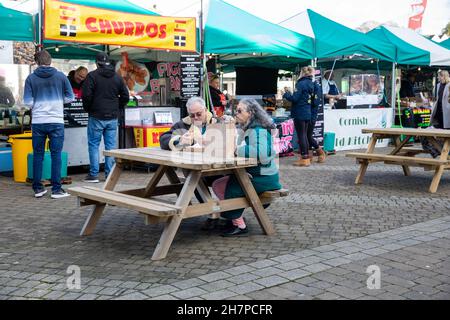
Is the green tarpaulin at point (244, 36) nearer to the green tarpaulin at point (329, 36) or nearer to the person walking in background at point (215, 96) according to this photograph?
the green tarpaulin at point (329, 36)

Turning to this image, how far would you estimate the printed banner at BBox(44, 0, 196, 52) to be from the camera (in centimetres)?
795

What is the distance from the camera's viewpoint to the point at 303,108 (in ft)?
33.9

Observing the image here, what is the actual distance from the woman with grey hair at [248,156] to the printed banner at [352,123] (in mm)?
7704

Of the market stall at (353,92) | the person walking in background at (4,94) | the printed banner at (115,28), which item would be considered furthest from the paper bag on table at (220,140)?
the person walking in background at (4,94)

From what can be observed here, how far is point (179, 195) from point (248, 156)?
28.8 inches

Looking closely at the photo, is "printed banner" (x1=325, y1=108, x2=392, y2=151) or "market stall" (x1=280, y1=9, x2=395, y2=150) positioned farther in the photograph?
"printed banner" (x1=325, y1=108, x2=392, y2=151)

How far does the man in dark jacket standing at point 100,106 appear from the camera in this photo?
7871 mm

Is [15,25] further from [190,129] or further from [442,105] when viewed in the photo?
[442,105]

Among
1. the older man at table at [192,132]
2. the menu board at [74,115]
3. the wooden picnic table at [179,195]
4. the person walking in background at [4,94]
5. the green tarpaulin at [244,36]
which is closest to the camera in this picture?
the wooden picnic table at [179,195]

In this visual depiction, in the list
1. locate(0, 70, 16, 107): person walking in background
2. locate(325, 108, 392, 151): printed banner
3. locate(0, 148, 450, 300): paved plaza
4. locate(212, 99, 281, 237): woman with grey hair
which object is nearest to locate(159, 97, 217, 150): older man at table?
locate(212, 99, 281, 237): woman with grey hair

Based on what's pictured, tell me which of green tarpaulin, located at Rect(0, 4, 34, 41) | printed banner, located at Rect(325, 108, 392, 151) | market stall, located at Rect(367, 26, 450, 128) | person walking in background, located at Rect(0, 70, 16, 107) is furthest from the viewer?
market stall, located at Rect(367, 26, 450, 128)

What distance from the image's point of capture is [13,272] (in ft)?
13.4

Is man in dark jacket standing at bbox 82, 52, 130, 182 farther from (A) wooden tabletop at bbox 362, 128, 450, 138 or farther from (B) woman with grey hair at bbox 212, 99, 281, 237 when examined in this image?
(A) wooden tabletop at bbox 362, 128, 450, 138

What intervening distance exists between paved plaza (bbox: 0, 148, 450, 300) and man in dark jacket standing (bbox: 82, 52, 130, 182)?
1.11 metres
